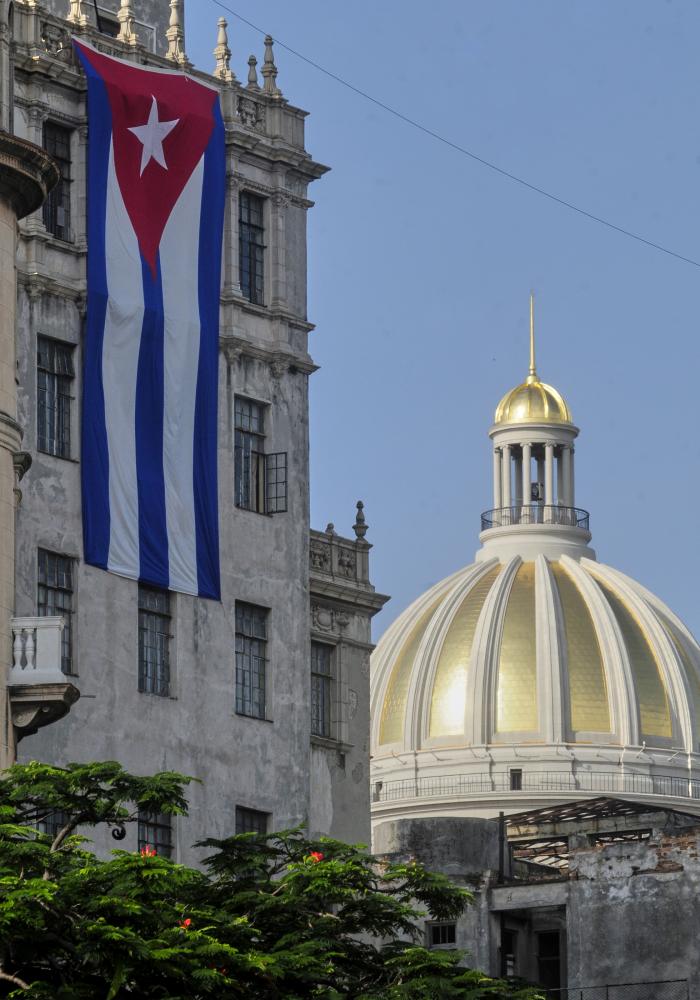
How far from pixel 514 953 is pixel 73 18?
26096 millimetres

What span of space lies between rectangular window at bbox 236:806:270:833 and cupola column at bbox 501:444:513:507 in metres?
97.7

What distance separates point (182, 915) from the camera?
4681 cm

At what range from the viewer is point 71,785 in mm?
48781

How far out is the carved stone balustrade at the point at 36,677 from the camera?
52969mm

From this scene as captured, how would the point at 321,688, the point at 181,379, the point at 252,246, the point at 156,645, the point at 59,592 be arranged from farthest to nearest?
the point at 321,688 → the point at 252,246 → the point at 181,379 → the point at 156,645 → the point at 59,592

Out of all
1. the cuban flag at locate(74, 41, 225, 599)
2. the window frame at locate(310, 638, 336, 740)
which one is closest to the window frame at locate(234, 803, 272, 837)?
the cuban flag at locate(74, 41, 225, 599)

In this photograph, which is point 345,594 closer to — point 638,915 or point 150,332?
point 638,915

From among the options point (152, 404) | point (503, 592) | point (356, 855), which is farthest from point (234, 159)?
point (503, 592)

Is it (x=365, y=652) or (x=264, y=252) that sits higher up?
(x=264, y=252)

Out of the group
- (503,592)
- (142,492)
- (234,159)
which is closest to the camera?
(142,492)

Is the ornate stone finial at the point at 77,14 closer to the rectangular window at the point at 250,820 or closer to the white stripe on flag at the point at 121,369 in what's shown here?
the white stripe on flag at the point at 121,369

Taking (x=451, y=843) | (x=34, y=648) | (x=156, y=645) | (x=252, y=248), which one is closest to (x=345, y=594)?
(x=451, y=843)

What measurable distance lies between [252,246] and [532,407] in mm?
97090

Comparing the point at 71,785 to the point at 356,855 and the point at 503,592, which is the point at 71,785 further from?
the point at 503,592
